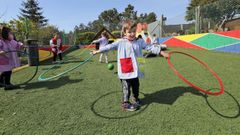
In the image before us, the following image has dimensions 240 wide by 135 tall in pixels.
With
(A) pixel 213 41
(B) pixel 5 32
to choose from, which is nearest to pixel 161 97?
(B) pixel 5 32

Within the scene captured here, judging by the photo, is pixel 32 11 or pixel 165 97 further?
pixel 32 11

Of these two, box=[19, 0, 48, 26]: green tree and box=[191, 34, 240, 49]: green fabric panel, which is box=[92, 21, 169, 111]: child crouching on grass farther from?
box=[19, 0, 48, 26]: green tree

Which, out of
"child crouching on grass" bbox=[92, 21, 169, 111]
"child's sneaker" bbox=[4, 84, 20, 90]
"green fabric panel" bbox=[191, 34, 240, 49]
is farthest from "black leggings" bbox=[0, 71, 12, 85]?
"green fabric panel" bbox=[191, 34, 240, 49]

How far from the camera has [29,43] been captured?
1215 cm

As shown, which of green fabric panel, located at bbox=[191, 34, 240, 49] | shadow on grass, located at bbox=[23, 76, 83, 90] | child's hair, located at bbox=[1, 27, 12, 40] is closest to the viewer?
child's hair, located at bbox=[1, 27, 12, 40]

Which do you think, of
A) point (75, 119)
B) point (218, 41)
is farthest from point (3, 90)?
point (218, 41)

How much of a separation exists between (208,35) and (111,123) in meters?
14.4

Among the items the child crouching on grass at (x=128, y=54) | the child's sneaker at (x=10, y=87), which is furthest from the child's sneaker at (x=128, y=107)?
the child's sneaker at (x=10, y=87)

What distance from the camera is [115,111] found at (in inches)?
173

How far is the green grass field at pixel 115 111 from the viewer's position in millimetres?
3625

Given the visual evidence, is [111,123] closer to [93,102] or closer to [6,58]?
[93,102]

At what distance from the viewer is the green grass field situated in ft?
11.9

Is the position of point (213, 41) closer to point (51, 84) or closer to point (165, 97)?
point (165, 97)

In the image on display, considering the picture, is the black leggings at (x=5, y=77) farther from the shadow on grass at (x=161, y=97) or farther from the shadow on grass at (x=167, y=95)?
the shadow on grass at (x=167, y=95)
